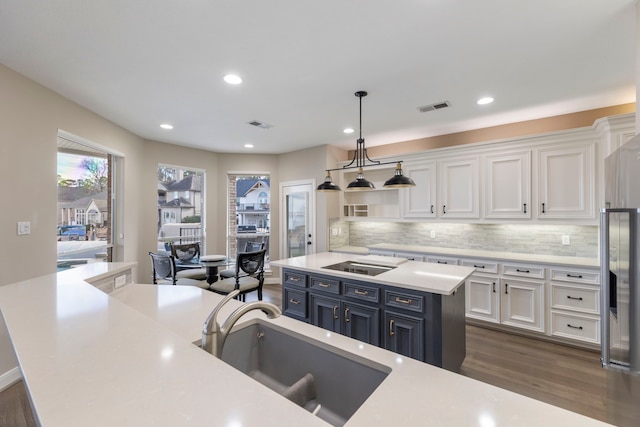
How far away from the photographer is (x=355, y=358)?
1053mm

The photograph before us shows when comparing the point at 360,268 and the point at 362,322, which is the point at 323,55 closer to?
the point at 360,268

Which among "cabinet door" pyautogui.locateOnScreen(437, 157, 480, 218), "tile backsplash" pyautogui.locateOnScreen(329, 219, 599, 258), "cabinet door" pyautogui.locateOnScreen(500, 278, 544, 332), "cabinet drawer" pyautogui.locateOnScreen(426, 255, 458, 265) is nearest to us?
"cabinet door" pyautogui.locateOnScreen(500, 278, 544, 332)

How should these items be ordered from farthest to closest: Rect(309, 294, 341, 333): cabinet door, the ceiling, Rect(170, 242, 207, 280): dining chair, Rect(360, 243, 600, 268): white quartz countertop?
1. Rect(170, 242, 207, 280): dining chair
2. Rect(360, 243, 600, 268): white quartz countertop
3. Rect(309, 294, 341, 333): cabinet door
4. the ceiling

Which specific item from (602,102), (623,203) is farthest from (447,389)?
(602,102)

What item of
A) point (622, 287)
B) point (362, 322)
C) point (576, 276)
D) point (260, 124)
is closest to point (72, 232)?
point (260, 124)

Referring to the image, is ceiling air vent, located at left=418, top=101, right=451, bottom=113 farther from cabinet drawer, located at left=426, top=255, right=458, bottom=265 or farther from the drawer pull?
the drawer pull

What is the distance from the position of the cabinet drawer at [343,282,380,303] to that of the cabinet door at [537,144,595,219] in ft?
8.30

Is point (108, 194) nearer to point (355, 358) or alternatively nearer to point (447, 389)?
point (355, 358)

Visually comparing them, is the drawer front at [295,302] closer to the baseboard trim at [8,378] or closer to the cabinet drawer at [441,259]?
the cabinet drawer at [441,259]

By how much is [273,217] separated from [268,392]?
5081 millimetres

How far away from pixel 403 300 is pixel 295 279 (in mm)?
1174

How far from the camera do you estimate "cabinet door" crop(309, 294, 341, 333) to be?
2.64 metres

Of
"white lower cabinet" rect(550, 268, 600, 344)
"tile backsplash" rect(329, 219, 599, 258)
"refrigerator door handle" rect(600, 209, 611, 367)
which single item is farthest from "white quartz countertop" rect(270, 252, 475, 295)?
"tile backsplash" rect(329, 219, 599, 258)

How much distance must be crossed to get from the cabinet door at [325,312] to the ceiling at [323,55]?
2098 mm
